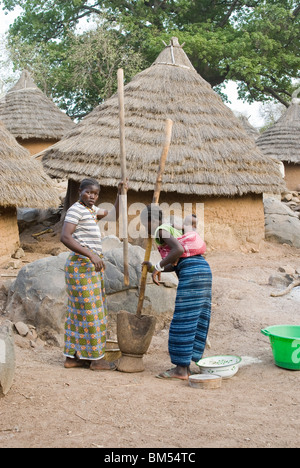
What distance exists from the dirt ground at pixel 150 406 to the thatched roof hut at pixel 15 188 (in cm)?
321

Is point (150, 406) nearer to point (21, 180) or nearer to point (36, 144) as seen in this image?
point (21, 180)

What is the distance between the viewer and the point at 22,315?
4.95m

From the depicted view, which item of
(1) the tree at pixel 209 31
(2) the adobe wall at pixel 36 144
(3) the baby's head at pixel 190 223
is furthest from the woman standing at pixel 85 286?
(1) the tree at pixel 209 31

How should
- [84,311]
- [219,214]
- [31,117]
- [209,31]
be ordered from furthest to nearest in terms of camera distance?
[209,31], [31,117], [219,214], [84,311]

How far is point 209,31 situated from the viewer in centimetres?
1984

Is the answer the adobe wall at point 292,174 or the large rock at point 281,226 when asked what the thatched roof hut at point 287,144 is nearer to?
the adobe wall at point 292,174

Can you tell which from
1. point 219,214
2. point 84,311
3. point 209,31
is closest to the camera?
point 84,311

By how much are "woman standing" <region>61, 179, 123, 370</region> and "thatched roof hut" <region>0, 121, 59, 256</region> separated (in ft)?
11.7

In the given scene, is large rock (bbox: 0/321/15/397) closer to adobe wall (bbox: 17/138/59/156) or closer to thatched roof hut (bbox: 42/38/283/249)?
thatched roof hut (bbox: 42/38/283/249)

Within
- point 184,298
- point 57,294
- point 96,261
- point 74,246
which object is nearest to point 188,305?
point 184,298

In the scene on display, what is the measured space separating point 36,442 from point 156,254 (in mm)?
3709

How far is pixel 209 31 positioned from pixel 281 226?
1252cm

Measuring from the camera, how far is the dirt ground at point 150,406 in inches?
101

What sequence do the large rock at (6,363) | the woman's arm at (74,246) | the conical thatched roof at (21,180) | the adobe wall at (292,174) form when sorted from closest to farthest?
1. the large rock at (6,363)
2. the woman's arm at (74,246)
3. the conical thatched roof at (21,180)
4. the adobe wall at (292,174)
